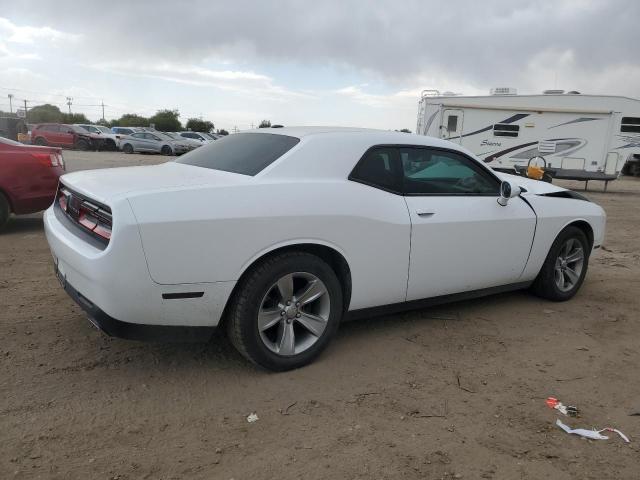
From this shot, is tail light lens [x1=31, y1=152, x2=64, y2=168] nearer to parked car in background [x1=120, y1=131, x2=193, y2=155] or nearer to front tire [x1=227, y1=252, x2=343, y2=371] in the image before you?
front tire [x1=227, y1=252, x2=343, y2=371]

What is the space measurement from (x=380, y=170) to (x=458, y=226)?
0.74 m

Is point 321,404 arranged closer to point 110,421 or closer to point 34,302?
point 110,421

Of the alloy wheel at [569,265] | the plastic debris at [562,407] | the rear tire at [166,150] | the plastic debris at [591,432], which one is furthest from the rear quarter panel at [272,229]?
the rear tire at [166,150]

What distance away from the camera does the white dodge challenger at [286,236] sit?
2861 millimetres

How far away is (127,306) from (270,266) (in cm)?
80

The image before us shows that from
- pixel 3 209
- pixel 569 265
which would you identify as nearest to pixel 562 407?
pixel 569 265

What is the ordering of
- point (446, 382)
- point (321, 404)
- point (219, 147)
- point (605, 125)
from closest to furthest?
point (321, 404)
point (446, 382)
point (219, 147)
point (605, 125)

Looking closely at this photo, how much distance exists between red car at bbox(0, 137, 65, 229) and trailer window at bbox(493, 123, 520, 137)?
13.1m

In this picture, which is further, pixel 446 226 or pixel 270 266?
pixel 446 226

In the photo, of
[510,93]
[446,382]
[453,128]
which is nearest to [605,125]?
[510,93]

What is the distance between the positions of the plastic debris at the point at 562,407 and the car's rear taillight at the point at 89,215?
2.64 meters

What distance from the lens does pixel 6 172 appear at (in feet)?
22.1

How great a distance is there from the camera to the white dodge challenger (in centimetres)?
286

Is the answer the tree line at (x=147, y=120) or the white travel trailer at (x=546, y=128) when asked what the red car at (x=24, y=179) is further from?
the tree line at (x=147, y=120)
